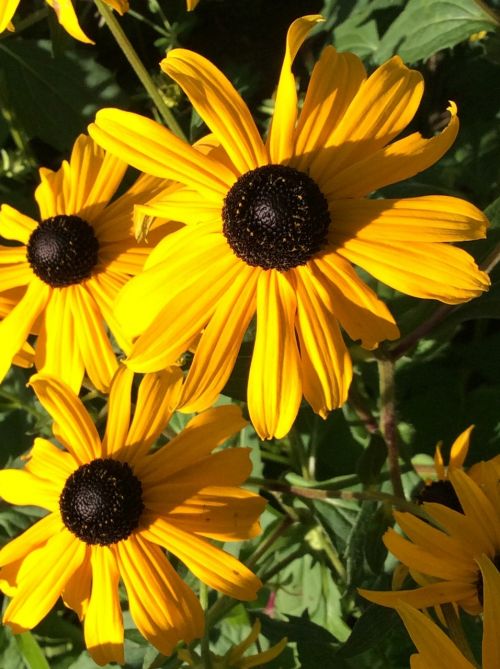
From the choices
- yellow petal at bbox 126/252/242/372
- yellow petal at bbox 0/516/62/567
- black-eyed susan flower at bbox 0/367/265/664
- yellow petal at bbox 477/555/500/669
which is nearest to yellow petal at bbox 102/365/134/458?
black-eyed susan flower at bbox 0/367/265/664

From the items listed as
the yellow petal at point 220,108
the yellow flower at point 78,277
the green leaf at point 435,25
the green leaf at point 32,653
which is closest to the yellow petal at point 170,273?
the yellow petal at point 220,108

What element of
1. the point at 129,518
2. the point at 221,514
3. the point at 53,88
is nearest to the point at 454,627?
the point at 221,514

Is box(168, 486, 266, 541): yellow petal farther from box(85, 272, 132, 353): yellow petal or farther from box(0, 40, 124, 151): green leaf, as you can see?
box(0, 40, 124, 151): green leaf

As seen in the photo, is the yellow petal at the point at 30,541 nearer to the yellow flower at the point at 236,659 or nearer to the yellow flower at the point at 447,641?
the yellow flower at the point at 236,659

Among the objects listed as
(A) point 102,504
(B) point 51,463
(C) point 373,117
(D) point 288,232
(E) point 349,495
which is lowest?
(E) point 349,495

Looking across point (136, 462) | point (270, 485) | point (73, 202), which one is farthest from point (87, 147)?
point (270, 485)

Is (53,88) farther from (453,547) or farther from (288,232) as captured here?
(453,547)
